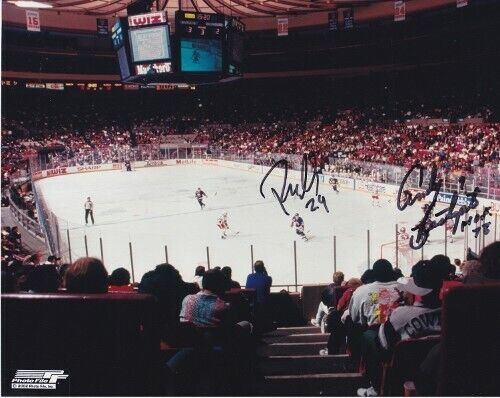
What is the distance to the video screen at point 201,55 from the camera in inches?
535

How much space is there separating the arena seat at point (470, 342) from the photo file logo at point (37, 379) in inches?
70.1

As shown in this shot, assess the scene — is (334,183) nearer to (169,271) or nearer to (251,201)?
(251,201)

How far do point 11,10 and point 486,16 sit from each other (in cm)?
2884

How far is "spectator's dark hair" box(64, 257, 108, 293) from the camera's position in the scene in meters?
2.68

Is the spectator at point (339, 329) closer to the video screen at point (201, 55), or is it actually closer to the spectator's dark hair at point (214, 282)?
the spectator's dark hair at point (214, 282)

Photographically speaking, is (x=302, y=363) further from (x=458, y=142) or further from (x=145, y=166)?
(x=145, y=166)

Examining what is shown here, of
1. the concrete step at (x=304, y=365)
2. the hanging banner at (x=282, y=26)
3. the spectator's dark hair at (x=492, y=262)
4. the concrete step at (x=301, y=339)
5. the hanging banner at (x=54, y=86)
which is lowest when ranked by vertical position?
the concrete step at (x=301, y=339)

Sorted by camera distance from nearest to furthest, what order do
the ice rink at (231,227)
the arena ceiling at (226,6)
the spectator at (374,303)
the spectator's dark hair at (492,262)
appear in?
the spectator's dark hair at (492,262) → the spectator at (374,303) → the ice rink at (231,227) → the arena ceiling at (226,6)

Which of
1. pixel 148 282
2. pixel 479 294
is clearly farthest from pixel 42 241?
pixel 479 294

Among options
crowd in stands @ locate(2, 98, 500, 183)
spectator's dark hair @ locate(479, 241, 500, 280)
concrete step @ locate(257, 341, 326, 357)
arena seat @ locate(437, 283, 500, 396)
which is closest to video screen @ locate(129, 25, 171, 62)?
concrete step @ locate(257, 341, 326, 357)

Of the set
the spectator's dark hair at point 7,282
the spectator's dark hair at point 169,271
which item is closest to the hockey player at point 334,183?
the spectator's dark hair at point 169,271

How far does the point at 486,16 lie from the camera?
27219 mm

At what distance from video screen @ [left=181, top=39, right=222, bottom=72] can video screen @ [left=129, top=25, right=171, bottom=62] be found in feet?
1.58

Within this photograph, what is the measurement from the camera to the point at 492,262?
9.66 feet
